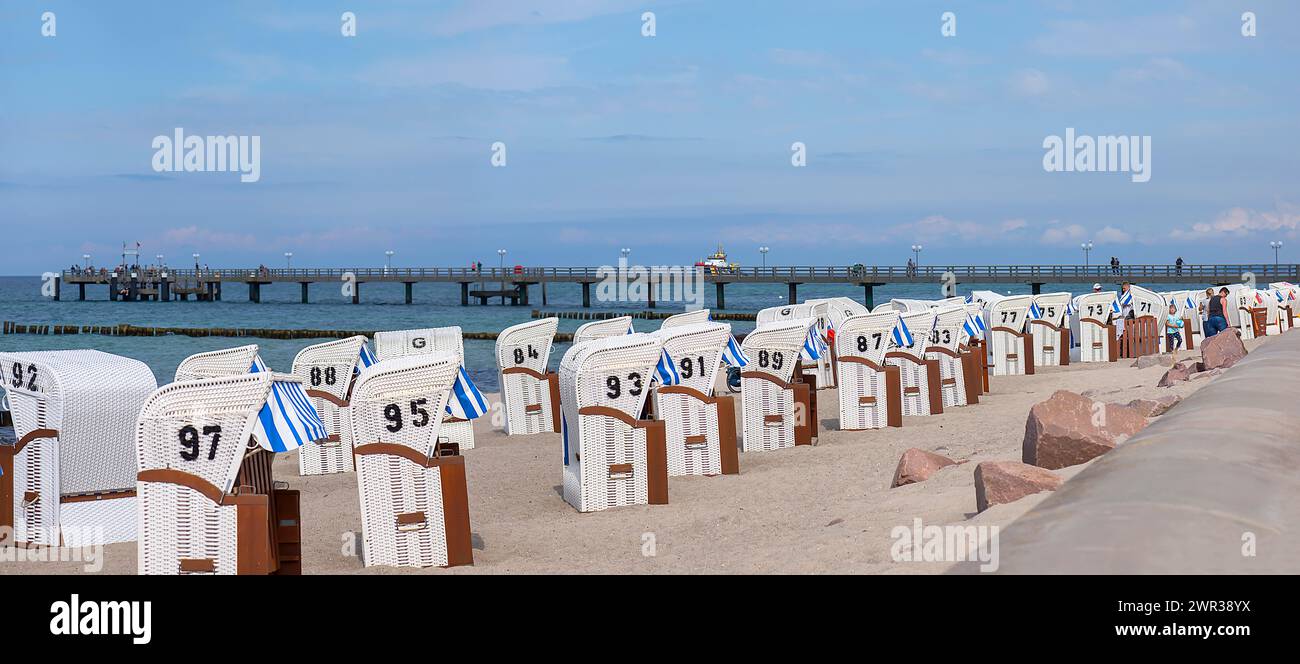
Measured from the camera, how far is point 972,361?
63.0 ft

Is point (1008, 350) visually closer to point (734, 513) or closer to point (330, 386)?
point (330, 386)

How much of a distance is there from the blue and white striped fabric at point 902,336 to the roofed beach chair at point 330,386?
7.08 m

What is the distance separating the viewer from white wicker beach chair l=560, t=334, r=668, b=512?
11.4 m

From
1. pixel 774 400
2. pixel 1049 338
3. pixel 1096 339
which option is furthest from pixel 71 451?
pixel 1096 339

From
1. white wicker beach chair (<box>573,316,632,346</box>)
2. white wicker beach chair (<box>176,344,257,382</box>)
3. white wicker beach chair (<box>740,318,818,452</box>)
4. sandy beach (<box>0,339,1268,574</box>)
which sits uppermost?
white wicker beach chair (<box>573,316,632,346</box>)

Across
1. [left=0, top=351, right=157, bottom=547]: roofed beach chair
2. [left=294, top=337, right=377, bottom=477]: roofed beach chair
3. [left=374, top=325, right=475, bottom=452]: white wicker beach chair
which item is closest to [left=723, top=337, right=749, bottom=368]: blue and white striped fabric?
[left=374, top=325, right=475, bottom=452]: white wicker beach chair

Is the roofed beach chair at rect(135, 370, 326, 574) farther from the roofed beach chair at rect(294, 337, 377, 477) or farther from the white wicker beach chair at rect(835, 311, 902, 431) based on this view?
the white wicker beach chair at rect(835, 311, 902, 431)

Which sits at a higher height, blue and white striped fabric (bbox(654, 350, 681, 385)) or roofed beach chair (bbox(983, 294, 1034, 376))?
blue and white striped fabric (bbox(654, 350, 681, 385))

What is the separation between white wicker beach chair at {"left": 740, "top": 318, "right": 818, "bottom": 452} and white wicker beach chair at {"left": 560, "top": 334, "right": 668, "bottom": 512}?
367cm

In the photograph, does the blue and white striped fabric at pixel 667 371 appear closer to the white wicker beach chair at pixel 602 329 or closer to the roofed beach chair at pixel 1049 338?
the white wicker beach chair at pixel 602 329

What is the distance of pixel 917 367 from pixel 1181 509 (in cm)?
1263

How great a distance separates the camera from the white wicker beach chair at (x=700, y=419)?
43.6 feet
